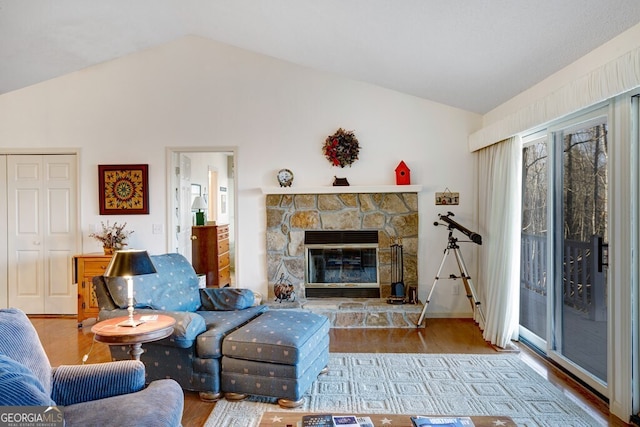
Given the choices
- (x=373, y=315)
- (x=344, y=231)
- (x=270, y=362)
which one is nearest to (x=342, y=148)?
(x=344, y=231)

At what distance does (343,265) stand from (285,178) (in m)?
1.30

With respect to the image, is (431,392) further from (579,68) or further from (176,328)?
(579,68)

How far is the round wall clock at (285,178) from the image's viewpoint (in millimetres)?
5031

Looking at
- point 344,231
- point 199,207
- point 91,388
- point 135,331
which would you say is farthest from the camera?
point 199,207

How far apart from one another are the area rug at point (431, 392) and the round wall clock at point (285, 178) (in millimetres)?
2204

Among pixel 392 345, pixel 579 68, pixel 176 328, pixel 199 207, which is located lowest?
pixel 392 345

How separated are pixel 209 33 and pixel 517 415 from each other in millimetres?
4737

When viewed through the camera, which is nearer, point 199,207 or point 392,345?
point 392,345

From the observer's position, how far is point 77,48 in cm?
447

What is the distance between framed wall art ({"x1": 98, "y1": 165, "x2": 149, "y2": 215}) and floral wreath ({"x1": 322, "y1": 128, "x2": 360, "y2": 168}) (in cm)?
230

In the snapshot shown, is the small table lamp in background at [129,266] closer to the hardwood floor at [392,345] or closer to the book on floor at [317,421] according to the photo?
the hardwood floor at [392,345]

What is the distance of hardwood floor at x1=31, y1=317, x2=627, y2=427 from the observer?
9.73 feet

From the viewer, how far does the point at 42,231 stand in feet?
17.2

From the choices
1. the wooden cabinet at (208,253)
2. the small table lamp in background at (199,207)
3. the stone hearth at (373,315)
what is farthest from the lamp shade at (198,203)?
the stone hearth at (373,315)
